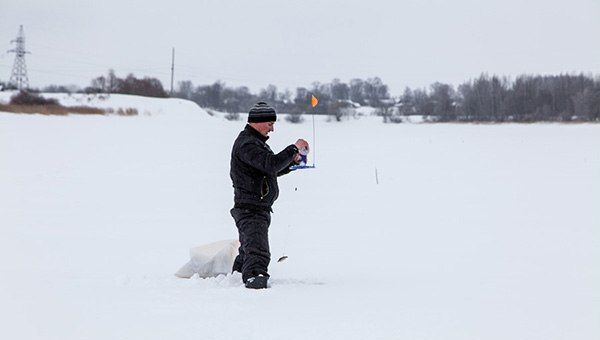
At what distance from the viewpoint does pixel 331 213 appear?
34.6 feet

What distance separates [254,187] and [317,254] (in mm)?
2079

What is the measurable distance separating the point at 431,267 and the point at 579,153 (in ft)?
69.7

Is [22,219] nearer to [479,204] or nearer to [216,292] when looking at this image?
[216,292]

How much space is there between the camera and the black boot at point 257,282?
4582 mm

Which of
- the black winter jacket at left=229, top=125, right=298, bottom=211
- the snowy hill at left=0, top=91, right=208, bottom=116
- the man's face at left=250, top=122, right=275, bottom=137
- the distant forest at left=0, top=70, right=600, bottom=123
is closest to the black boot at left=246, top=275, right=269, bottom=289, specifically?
the black winter jacket at left=229, top=125, right=298, bottom=211

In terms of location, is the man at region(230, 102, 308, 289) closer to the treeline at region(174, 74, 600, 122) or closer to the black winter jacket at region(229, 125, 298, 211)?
the black winter jacket at region(229, 125, 298, 211)

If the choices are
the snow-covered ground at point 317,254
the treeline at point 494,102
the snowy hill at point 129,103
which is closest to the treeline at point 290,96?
the treeline at point 494,102

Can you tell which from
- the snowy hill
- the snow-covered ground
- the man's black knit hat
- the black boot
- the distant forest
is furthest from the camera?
the distant forest

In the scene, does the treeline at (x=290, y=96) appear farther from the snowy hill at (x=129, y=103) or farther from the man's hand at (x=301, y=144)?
the man's hand at (x=301, y=144)

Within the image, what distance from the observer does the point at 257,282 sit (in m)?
4.59

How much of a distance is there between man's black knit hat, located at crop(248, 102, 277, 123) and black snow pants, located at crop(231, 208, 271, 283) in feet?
2.34

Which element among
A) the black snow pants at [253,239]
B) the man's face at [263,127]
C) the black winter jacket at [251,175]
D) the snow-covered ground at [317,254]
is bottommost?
the snow-covered ground at [317,254]

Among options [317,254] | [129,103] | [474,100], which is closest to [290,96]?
[474,100]

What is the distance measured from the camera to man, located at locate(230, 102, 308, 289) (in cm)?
476
